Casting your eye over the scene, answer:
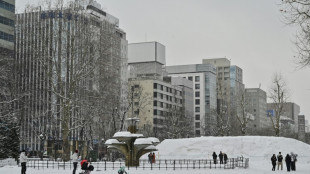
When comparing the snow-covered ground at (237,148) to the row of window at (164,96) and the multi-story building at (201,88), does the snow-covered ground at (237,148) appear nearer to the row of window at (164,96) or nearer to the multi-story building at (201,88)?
the row of window at (164,96)

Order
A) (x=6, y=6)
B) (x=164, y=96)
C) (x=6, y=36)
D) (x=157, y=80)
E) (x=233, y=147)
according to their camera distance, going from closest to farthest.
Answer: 1. (x=233, y=147)
2. (x=6, y=36)
3. (x=6, y=6)
4. (x=157, y=80)
5. (x=164, y=96)

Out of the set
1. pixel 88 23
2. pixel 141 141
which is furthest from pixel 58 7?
pixel 141 141

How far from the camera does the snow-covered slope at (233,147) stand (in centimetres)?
5534

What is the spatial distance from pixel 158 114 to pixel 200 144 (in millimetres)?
65766

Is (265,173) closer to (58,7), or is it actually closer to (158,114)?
(58,7)

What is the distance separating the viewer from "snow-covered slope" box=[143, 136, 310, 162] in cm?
5534

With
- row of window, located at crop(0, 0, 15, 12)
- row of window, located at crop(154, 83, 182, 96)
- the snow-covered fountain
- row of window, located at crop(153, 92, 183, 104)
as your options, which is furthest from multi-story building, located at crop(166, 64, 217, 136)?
the snow-covered fountain

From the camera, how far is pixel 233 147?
57.4m

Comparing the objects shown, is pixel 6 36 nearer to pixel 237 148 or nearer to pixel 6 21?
pixel 6 21

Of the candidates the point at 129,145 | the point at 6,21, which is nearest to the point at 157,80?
the point at 6,21

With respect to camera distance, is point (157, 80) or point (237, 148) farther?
point (157, 80)

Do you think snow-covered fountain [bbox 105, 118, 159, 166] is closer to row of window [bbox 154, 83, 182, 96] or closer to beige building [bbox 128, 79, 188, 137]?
beige building [bbox 128, 79, 188, 137]

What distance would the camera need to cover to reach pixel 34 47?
4228 centimetres


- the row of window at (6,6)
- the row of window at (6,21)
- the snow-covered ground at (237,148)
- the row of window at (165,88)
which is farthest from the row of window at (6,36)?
the row of window at (165,88)
